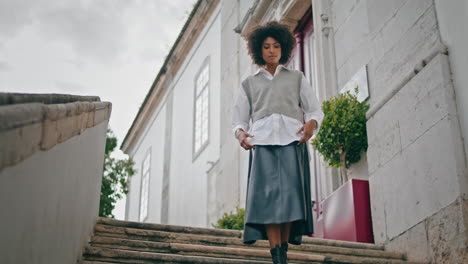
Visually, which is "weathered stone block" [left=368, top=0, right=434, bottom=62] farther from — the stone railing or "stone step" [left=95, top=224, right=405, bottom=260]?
the stone railing

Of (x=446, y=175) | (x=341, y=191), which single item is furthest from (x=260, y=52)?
(x=341, y=191)

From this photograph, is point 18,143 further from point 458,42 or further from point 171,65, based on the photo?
point 171,65

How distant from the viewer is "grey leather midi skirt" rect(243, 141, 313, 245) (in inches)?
154

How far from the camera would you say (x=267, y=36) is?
4469mm

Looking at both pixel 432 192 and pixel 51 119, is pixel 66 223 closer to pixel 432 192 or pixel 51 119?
pixel 51 119

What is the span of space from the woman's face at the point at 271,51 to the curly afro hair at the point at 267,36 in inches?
2.0

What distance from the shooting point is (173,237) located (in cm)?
548

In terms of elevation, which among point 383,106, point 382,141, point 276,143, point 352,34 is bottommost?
point 276,143

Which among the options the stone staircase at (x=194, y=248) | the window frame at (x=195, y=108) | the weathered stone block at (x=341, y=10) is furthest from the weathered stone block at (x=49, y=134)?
the window frame at (x=195, y=108)

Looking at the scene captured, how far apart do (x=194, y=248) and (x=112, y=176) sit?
6995mm

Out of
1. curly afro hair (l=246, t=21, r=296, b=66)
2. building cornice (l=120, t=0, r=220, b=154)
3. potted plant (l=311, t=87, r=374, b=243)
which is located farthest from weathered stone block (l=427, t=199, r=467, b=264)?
building cornice (l=120, t=0, r=220, b=154)

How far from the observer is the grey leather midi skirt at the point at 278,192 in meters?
3.90

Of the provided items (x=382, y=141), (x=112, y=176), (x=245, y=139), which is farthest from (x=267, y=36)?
(x=112, y=176)

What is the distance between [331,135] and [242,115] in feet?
9.78
